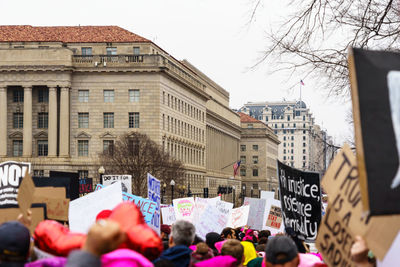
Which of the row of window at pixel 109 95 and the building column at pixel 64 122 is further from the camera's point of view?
the row of window at pixel 109 95

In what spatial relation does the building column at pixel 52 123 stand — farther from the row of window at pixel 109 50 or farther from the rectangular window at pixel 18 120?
the row of window at pixel 109 50

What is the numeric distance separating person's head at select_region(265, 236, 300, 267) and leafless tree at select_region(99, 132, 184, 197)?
6355 centimetres

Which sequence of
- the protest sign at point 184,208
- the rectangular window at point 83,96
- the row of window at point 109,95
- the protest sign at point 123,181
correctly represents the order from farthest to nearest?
1. the rectangular window at point 83,96
2. the row of window at point 109,95
3. the protest sign at point 123,181
4. the protest sign at point 184,208

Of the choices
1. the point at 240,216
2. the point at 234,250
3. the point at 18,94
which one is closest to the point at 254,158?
the point at 18,94

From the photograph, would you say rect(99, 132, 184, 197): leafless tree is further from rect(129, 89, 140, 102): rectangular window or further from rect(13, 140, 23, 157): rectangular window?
rect(13, 140, 23, 157): rectangular window

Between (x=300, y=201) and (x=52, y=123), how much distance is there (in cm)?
8171

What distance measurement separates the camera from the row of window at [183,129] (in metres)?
93.8

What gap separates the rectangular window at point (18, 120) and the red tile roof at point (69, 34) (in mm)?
8658

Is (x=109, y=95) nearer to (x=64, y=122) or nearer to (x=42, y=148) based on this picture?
(x=64, y=122)

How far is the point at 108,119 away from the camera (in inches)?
3536

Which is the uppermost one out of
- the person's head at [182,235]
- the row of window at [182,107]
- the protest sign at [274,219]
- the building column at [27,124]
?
the row of window at [182,107]

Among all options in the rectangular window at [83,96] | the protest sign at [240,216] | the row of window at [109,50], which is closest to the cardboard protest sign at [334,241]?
the protest sign at [240,216]

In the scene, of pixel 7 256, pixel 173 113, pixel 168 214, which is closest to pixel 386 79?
pixel 7 256

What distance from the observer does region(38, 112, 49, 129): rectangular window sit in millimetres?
91125
